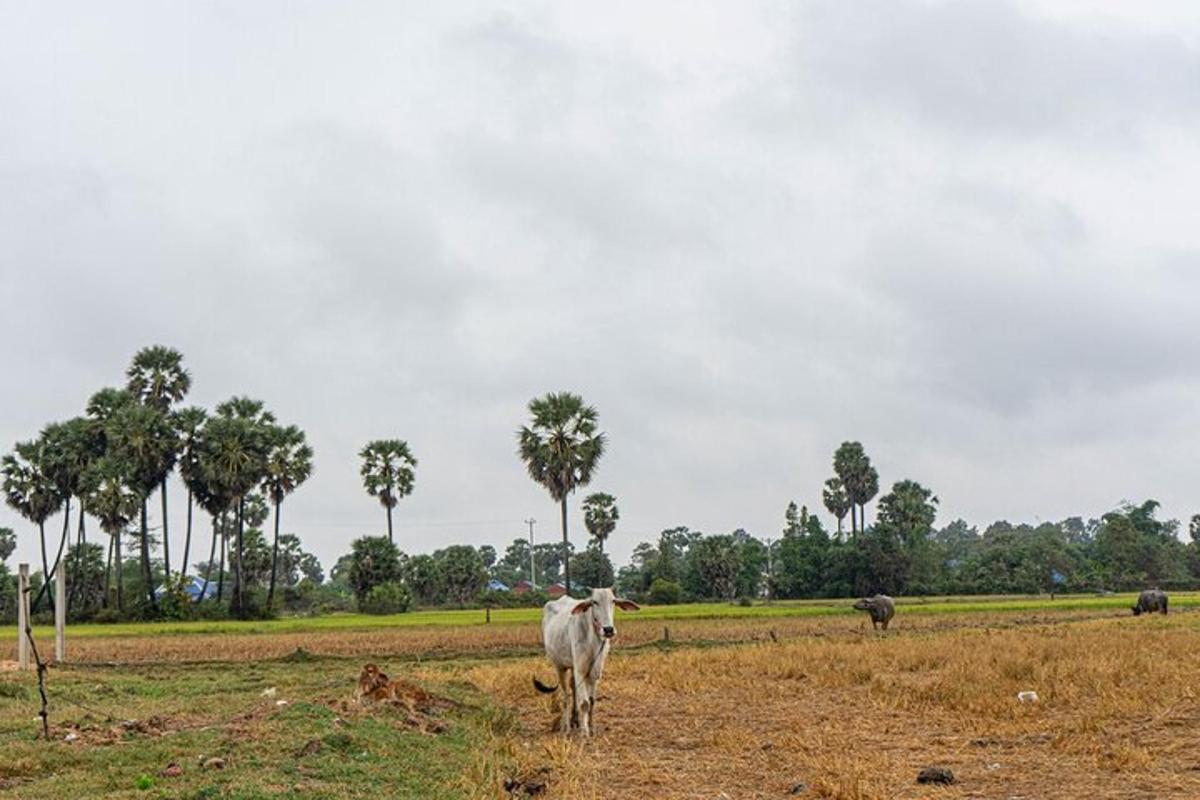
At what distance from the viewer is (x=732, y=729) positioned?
1547 cm

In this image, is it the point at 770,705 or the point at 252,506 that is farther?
the point at 252,506

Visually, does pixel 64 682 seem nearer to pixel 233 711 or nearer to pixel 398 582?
pixel 233 711

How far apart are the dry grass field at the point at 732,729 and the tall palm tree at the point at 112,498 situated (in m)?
56.0

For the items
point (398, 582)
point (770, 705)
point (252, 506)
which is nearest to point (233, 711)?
point (770, 705)

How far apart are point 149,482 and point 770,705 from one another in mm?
74428

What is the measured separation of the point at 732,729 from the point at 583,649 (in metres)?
2.72

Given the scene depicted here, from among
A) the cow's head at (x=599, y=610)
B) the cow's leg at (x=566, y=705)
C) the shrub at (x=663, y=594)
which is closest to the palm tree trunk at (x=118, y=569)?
the shrub at (x=663, y=594)

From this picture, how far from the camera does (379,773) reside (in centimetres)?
1145

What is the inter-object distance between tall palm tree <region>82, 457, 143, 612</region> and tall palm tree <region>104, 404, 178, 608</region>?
1.95 ft

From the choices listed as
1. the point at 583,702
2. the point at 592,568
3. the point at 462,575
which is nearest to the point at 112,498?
the point at 462,575

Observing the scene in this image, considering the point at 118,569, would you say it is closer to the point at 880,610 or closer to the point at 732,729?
the point at 880,610

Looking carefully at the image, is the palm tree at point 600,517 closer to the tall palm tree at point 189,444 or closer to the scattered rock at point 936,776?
the tall palm tree at point 189,444

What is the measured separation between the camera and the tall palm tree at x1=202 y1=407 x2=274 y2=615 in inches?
3204

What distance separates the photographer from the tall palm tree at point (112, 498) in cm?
7962
